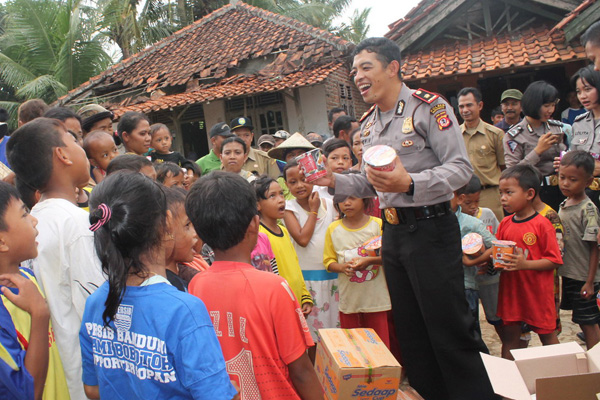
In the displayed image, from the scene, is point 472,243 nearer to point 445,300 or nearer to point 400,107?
point 445,300

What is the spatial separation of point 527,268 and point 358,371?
158 centimetres

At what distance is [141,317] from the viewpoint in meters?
1.37

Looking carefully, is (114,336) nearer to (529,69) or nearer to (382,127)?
(382,127)

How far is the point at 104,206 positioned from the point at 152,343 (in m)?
0.44

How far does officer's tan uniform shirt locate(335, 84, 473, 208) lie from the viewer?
94.5 inches

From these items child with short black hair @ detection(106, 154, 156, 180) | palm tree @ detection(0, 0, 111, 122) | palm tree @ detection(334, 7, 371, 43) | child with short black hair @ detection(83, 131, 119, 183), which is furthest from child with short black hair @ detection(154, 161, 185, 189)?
palm tree @ detection(334, 7, 371, 43)

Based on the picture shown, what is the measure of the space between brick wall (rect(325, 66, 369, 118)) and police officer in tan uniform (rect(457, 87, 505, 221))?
6728 mm

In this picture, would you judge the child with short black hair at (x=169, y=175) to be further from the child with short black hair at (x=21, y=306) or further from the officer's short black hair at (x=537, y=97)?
the officer's short black hair at (x=537, y=97)

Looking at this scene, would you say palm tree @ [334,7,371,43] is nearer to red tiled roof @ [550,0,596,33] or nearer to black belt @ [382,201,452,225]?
red tiled roof @ [550,0,596,33]

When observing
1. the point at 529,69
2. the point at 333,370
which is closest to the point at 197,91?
the point at 529,69

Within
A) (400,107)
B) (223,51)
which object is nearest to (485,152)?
(400,107)

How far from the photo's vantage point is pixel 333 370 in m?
2.13

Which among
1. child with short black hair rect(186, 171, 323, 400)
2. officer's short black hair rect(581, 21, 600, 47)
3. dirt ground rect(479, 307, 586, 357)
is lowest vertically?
dirt ground rect(479, 307, 586, 357)

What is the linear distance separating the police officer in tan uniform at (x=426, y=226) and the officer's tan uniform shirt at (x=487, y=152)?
2804mm
